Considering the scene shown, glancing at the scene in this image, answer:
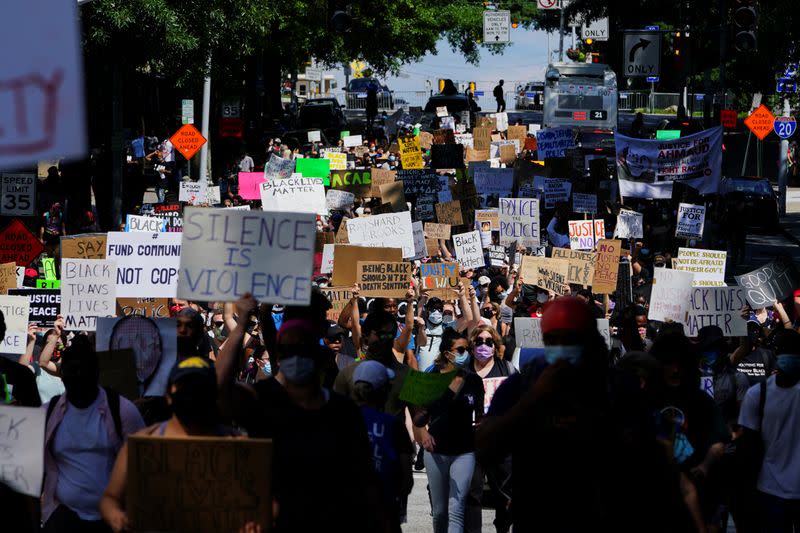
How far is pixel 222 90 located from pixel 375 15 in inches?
321

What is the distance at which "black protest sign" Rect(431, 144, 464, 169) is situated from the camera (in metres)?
23.6

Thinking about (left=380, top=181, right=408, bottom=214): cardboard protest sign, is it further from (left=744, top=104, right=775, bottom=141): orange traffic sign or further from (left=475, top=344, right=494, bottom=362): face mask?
(left=744, top=104, right=775, bottom=141): orange traffic sign

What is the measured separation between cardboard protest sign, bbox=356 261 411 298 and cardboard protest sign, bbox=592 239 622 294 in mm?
2767

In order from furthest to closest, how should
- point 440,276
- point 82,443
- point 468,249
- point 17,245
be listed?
point 468,249 < point 17,245 < point 440,276 < point 82,443

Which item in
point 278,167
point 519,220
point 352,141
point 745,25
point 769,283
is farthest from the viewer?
point 352,141

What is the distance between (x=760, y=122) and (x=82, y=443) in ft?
95.9

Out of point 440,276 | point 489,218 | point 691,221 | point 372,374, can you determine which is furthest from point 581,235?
point 372,374

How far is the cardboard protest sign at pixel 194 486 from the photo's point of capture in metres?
→ 4.97

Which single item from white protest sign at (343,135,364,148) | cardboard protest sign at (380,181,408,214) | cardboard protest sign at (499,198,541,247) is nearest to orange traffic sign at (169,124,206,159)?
cardboard protest sign at (380,181,408,214)

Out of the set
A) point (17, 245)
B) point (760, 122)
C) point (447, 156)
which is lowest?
point (17, 245)

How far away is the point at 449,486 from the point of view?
27.3ft

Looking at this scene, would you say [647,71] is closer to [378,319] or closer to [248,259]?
[378,319]

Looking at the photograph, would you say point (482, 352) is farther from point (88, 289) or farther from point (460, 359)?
point (88, 289)

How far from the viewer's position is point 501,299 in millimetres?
13812
